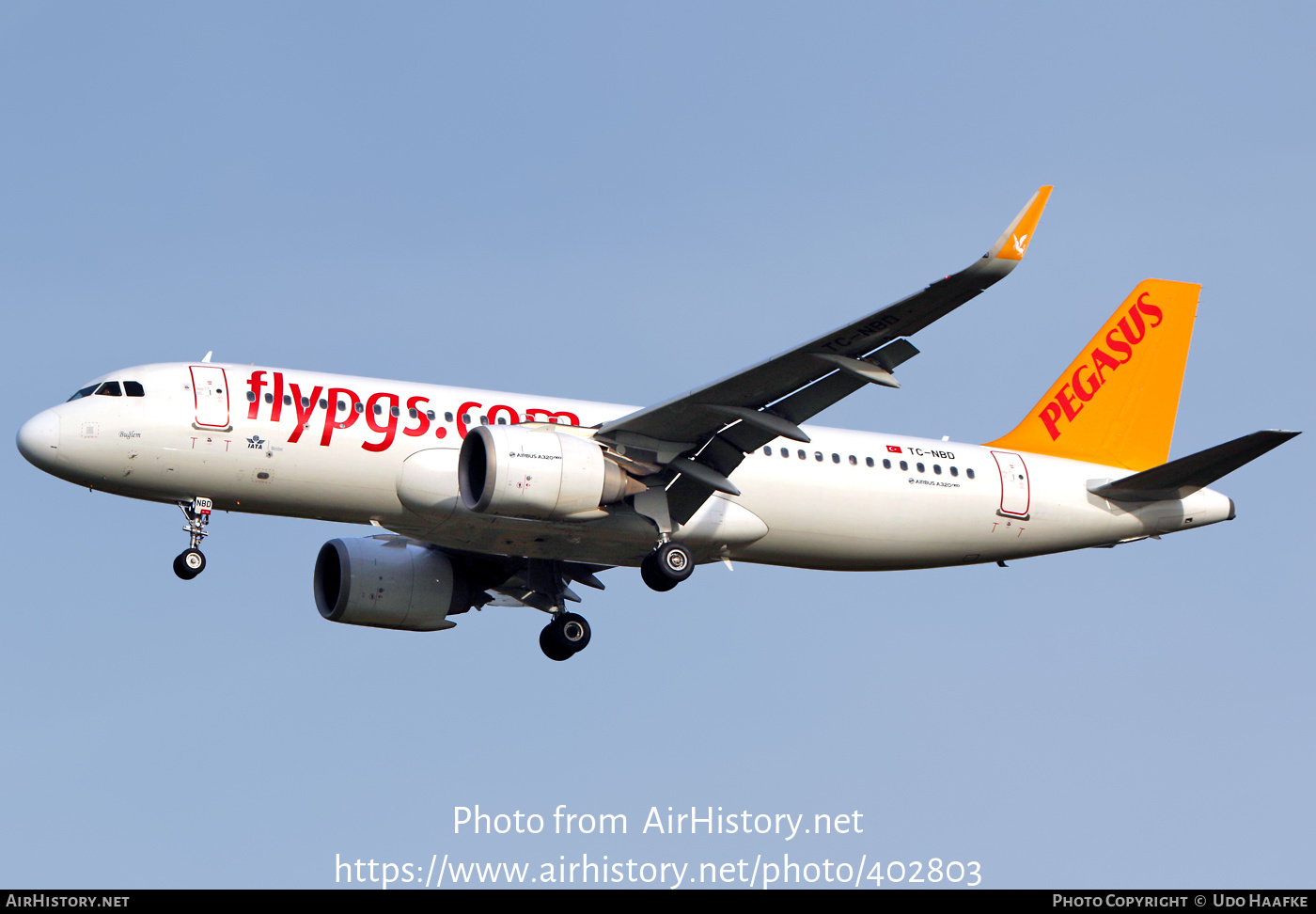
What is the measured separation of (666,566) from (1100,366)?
42.3 feet

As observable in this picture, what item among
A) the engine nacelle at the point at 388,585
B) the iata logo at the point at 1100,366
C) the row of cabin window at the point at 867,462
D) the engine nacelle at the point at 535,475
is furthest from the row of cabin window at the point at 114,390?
the iata logo at the point at 1100,366

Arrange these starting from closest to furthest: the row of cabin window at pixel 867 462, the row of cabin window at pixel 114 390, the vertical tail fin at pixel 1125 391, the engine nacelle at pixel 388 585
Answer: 1. the row of cabin window at pixel 114 390
2. the row of cabin window at pixel 867 462
3. the engine nacelle at pixel 388 585
4. the vertical tail fin at pixel 1125 391

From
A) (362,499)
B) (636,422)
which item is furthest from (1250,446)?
(362,499)

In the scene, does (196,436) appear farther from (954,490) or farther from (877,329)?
(954,490)

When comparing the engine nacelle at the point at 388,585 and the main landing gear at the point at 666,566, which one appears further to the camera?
the engine nacelle at the point at 388,585

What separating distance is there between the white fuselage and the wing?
1254 millimetres

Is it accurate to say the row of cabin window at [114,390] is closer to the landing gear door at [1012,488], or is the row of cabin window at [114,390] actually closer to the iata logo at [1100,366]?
the landing gear door at [1012,488]

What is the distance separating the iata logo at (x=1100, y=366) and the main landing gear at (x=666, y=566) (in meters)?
10.1

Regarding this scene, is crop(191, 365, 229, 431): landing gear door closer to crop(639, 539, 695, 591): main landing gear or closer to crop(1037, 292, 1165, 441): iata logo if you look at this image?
crop(639, 539, 695, 591): main landing gear

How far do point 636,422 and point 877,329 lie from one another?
5.45 metres

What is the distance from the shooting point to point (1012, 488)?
3581 centimetres

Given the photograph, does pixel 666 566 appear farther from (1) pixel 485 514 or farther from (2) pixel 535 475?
(1) pixel 485 514

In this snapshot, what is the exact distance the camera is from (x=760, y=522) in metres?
33.4

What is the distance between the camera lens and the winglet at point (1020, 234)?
2530 cm
